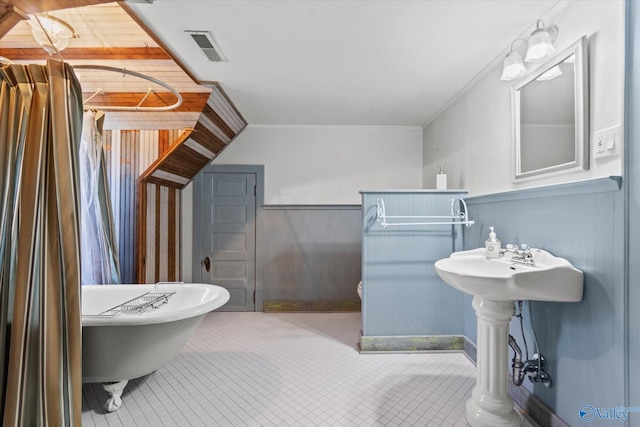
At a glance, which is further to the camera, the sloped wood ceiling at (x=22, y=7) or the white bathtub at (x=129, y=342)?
the white bathtub at (x=129, y=342)

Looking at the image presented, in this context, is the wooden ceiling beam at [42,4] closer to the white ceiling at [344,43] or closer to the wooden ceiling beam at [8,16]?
the wooden ceiling beam at [8,16]

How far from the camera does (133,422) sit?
5.60 feet

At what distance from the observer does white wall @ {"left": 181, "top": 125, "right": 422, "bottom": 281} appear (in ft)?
11.9

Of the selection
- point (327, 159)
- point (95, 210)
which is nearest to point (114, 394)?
point (95, 210)

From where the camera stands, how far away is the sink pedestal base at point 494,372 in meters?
1.58

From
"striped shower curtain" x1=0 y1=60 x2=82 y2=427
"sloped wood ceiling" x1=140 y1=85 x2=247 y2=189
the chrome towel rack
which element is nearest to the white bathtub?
"striped shower curtain" x1=0 y1=60 x2=82 y2=427

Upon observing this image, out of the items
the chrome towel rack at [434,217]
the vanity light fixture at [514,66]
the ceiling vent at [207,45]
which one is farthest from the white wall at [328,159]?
the vanity light fixture at [514,66]

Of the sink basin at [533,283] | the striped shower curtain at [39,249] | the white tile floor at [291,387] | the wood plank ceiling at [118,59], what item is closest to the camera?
the striped shower curtain at [39,249]

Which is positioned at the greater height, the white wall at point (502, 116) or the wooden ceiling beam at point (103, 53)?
the wooden ceiling beam at point (103, 53)

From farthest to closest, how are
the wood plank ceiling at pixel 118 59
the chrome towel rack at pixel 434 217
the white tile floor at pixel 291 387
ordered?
the chrome towel rack at pixel 434 217 → the wood plank ceiling at pixel 118 59 → the white tile floor at pixel 291 387

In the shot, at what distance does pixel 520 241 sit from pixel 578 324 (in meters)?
0.54

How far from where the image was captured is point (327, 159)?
12.0 feet

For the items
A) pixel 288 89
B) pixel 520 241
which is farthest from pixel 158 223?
pixel 520 241

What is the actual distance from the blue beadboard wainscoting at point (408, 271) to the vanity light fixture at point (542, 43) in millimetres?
1191
